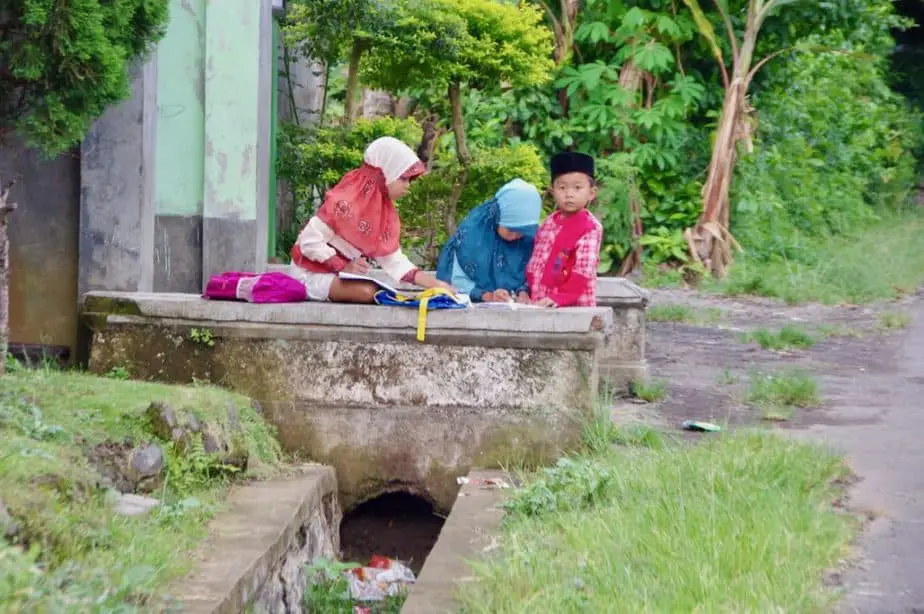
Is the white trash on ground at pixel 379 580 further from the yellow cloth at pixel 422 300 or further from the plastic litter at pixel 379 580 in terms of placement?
the yellow cloth at pixel 422 300

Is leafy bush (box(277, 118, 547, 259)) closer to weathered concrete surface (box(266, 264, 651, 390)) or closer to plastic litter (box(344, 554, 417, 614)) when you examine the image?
weathered concrete surface (box(266, 264, 651, 390))

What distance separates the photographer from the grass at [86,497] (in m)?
3.40

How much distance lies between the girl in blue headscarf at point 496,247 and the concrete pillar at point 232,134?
4.67 feet

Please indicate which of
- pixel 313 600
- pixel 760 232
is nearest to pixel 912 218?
pixel 760 232

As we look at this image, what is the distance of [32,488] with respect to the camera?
12.8 feet

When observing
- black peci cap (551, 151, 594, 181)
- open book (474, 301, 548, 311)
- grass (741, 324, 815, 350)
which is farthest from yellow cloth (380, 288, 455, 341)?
grass (741, 324, 815, 350)

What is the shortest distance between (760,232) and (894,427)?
842 centimetres

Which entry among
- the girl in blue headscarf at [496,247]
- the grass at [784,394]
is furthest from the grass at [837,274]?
the girl in blue headscarf at [496,247]

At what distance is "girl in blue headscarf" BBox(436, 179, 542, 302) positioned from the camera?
22.9 ft

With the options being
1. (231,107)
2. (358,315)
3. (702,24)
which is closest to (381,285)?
(358,315)

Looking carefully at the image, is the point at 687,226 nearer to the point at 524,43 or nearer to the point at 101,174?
the point at 524,43

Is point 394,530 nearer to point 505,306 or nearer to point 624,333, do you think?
point 505,306

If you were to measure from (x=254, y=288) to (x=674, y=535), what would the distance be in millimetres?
2805

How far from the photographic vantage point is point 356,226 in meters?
6.45
